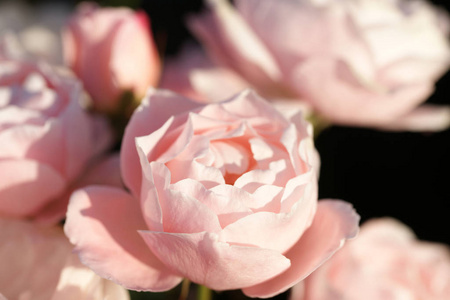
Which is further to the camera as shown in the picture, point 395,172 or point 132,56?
point 395,172

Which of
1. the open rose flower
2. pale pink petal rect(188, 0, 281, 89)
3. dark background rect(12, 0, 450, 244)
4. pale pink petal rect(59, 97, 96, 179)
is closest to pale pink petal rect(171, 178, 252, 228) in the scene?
the open rose flower

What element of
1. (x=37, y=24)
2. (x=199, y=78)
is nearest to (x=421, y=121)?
(x=199, y=78)

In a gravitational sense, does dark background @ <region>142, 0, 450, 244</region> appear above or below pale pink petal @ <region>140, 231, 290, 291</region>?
below

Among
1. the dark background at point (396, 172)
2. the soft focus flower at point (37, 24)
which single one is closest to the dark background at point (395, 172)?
the dark background at point (396, 172)

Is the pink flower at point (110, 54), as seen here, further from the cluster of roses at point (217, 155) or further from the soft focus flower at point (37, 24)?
the soft focus flower at point (37, 24)

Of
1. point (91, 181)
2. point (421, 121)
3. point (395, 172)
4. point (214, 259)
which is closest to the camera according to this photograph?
point (214, 259)

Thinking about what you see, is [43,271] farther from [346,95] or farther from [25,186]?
[346,95]

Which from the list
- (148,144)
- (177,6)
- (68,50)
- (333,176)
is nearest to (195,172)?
(148,144)

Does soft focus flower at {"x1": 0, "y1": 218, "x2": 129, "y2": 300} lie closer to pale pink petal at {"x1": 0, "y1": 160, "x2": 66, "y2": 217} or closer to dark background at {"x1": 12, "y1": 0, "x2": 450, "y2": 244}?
pale pink petal at {"x1": 0, "y1": 160, "x2": 66, "y2": 217}
